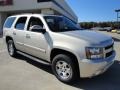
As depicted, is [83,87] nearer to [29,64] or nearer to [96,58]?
[96,58]

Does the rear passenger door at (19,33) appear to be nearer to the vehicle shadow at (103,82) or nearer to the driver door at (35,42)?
the driver door at (35,42)

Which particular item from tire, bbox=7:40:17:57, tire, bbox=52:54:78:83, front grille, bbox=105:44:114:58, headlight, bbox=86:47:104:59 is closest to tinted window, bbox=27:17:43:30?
tire, bbox=52:54:78:83

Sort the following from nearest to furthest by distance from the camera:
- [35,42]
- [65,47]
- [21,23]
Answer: [65,47]
[35,42]
[21,23]

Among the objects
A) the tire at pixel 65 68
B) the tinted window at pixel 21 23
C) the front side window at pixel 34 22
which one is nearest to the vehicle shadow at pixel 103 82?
the tire at pixel 65 68

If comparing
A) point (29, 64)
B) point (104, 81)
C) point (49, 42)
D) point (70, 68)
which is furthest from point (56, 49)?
point (29, 64)

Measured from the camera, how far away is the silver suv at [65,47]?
538cm

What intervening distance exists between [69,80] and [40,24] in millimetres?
2239

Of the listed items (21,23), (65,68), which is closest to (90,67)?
(65,68)

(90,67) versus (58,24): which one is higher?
(58,24)

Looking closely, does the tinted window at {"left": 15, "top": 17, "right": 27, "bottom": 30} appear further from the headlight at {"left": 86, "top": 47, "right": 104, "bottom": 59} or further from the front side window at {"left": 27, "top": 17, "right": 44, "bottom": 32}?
the headlight at {"left": 86, "top": 47, "right": 104, "bottom": 59}

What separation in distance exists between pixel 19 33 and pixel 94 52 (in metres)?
3.54

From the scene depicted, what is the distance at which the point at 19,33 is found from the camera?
7.92m

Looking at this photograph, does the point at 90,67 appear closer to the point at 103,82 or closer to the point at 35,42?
the point at 103,82

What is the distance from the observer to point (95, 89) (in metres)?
5.52
